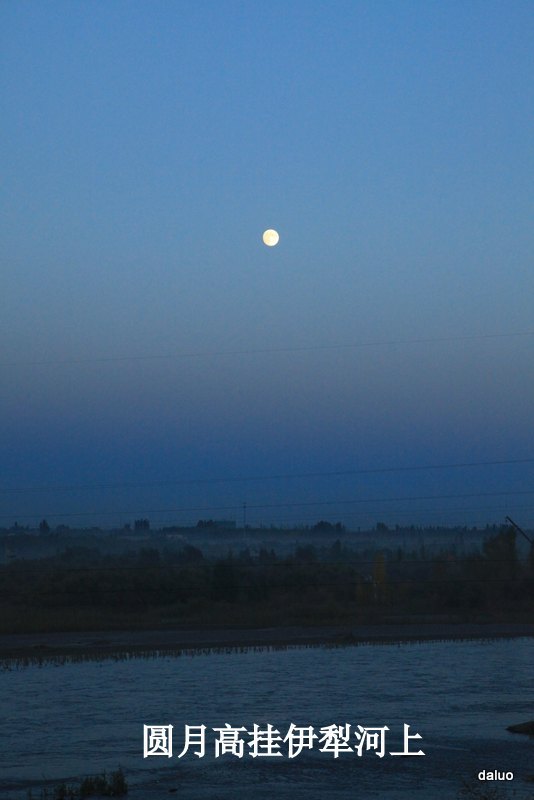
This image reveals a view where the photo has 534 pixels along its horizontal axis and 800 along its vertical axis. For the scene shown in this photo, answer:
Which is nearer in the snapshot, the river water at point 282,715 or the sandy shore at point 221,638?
the river water at point 282,715

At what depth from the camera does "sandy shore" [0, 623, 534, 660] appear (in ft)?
121

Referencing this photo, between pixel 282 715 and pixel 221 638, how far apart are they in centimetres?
1767

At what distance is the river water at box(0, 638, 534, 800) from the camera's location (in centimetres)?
1698

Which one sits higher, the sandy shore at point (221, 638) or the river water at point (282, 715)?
the sandy shore at point (221, 638)

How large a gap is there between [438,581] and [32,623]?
22.2m

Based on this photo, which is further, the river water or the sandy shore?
the sandy shore

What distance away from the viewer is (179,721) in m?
22.9

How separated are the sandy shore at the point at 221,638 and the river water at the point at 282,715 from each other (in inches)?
89.1

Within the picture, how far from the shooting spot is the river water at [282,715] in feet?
55.7

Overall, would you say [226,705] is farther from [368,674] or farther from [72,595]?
[72,595]

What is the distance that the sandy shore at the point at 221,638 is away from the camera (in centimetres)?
3681

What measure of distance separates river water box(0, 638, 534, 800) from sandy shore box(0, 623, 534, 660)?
7.42ft

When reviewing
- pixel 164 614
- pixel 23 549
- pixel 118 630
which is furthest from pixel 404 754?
pixel 23 549

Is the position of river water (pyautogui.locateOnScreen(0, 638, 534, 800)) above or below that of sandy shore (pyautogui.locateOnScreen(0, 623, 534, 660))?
below
